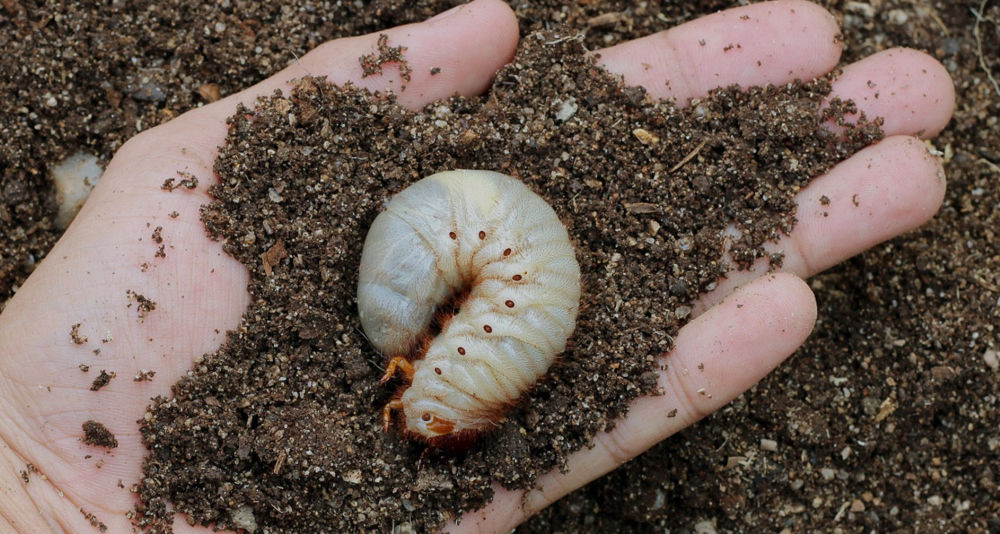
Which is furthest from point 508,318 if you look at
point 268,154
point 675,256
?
point 268,154

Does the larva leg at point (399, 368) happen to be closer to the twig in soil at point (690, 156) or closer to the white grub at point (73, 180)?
the twig in soil at point (690, 156)

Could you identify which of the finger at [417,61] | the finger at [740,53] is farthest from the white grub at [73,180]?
the finger at [740,53]

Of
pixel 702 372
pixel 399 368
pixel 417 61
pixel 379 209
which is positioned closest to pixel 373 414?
pixel 399 368

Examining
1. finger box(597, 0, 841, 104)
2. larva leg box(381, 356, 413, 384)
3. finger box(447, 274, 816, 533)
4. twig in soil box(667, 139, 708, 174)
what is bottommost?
finger box(447, 274, 816, 533)

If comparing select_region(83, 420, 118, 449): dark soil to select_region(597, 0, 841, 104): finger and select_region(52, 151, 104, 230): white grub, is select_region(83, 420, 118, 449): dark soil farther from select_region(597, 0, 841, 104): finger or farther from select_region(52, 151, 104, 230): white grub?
select_region(597, 0, 841, 104): finger

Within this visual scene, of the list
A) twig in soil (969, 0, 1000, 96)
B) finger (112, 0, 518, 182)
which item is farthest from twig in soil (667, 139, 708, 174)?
twig in soil (969, 0, 1000, 96)

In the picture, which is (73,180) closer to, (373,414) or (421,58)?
(421,58)

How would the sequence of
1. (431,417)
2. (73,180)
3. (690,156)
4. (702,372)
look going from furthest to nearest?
1. (73,180)
2. (690,156)
3. (702,372)
4. (431,417)
